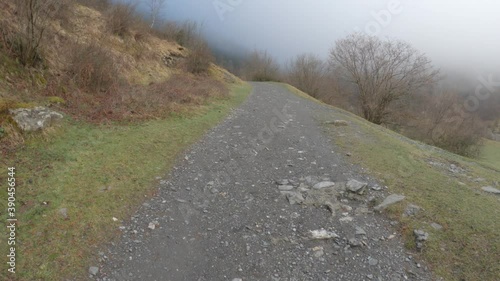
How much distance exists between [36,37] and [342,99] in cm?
3450

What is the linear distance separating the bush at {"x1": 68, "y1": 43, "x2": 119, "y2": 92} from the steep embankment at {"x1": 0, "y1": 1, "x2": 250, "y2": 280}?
4 centimetres

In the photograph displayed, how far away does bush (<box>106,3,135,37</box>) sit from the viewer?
19.4 m

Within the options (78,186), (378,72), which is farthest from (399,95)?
(78,186)

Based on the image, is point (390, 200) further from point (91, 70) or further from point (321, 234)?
point (91, 70)

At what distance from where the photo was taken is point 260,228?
508 centimetres

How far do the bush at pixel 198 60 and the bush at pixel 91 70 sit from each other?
1502 cm

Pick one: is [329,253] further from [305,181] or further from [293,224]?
[305,181]

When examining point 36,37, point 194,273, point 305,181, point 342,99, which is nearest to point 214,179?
point 305,181

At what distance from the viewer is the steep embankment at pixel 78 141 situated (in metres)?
4.26

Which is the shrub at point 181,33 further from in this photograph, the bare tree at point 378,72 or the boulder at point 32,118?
the boulder at point 32,118

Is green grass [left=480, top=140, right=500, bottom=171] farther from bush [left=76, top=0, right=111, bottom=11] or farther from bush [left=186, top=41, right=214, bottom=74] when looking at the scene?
bush [left=76, top=0, right=111, bottom=11]

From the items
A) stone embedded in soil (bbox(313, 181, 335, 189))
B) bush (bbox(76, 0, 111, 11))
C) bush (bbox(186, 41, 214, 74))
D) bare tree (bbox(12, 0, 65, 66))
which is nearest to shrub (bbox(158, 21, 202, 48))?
bush (bbox(186, 41, 214, 74))

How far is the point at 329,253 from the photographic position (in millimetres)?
4484

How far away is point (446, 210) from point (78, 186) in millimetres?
7568
